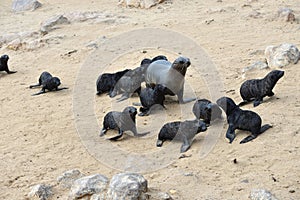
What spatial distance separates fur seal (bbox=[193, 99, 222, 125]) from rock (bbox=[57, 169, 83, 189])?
6.30ft

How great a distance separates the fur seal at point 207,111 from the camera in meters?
6.23

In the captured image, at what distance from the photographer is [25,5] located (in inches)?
603

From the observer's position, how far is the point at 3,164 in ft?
19.0

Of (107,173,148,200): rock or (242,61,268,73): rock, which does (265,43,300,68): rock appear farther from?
(107,173,148,200): rock

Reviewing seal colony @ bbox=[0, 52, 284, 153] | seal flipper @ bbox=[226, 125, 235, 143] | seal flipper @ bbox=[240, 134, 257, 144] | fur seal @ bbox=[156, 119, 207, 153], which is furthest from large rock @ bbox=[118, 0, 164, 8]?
seal flipper @ bbox=[240, 134, 257, 144]

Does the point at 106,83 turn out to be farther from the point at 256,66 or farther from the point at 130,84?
the point at 256,66

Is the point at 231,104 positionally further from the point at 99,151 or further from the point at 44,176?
the point at 44,176

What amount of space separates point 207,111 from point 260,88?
38.5 inches

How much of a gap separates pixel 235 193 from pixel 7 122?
159 inches

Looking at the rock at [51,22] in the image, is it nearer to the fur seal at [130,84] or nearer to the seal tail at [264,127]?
the fur seal at [130,84]

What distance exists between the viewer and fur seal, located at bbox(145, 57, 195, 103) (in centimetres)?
720

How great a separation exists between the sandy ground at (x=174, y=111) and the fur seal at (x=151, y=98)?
0.16 metres

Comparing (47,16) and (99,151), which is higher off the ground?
(47,16)

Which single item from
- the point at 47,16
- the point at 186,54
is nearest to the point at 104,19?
the point at 47,16
